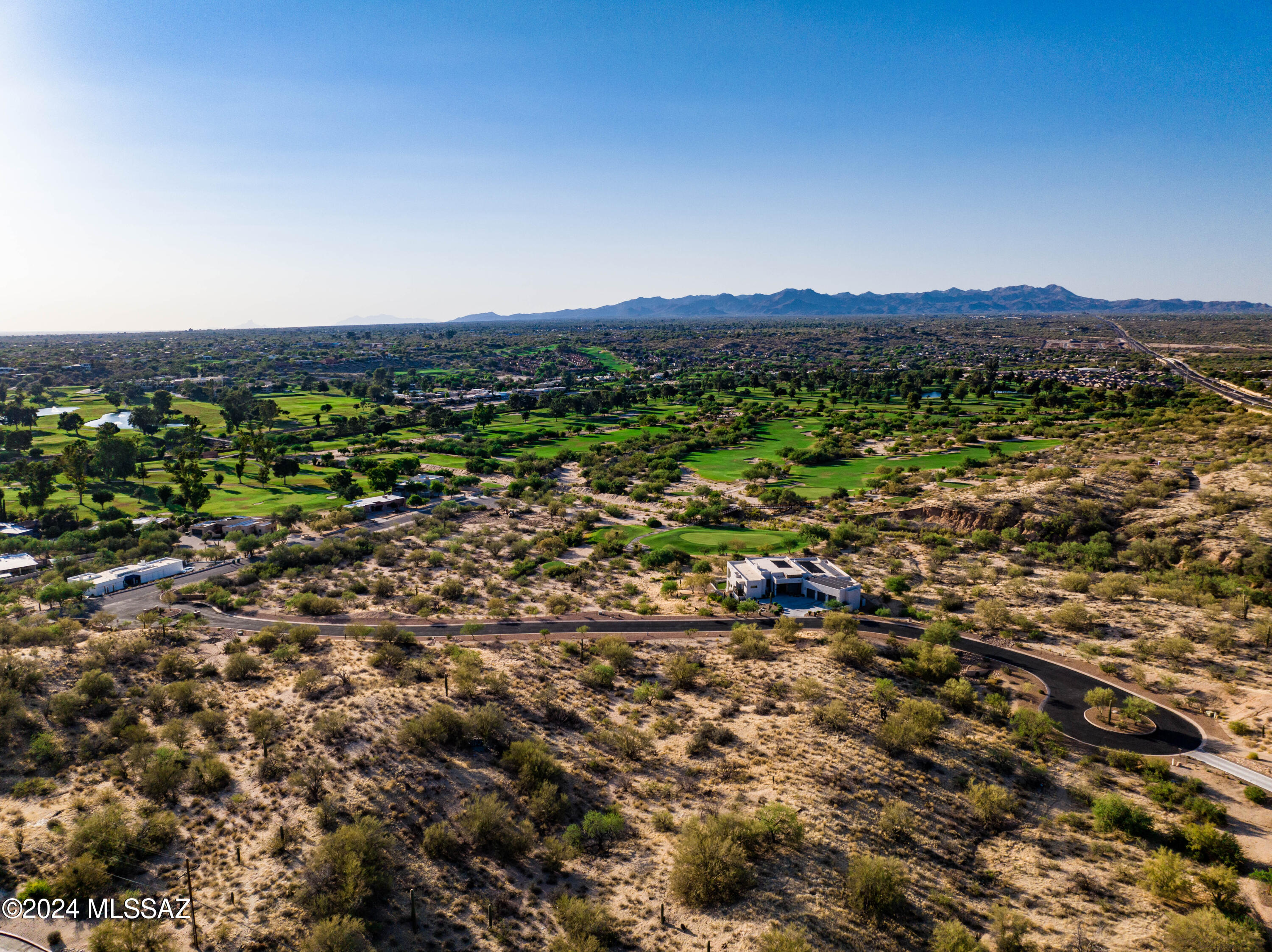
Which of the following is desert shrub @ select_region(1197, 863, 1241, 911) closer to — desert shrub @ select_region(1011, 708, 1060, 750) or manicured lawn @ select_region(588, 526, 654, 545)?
desert shrub @ select_region(1011, 708, 1060, 750)

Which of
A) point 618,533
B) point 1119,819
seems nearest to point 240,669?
point 618,533

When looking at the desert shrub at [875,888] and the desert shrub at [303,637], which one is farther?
the desert shrub at [303,637]

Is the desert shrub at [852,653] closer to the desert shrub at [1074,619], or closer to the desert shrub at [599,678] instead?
the desert shrub at [599,678]

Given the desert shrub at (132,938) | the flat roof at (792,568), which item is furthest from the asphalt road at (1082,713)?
the desert shrub at (132,938)

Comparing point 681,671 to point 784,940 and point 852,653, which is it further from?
point 784,940

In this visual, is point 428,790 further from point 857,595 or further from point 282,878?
point 857,595

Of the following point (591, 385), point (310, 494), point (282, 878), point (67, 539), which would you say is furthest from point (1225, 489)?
point (591, 385)
